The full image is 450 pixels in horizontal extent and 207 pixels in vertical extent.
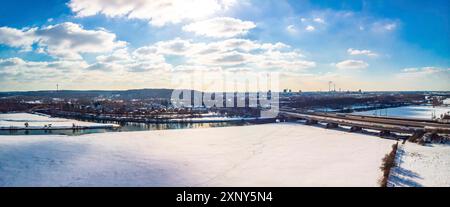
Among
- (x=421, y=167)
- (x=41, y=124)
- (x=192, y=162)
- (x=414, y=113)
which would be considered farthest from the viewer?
(x=414, y=113)

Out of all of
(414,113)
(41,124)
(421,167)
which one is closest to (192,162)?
(421,167)

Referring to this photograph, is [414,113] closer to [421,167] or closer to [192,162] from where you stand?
[421,167]

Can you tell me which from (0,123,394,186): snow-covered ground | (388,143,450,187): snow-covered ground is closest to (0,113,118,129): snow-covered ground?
(0,123,394,186): snow-covered ground

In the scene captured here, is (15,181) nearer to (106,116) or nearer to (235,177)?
(235,177)

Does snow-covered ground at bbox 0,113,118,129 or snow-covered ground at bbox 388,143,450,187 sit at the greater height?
snow-covered ground at bbox 0,113,118,129

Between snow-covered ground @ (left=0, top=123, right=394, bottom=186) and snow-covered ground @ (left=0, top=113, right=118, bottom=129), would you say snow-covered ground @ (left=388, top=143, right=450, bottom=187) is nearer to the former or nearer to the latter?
snow-covered ground @ (left=0, top=123, right=394, bottom=186)

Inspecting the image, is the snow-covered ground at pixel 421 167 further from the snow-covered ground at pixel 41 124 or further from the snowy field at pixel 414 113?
the snow-covered ground at pixel 41 124
